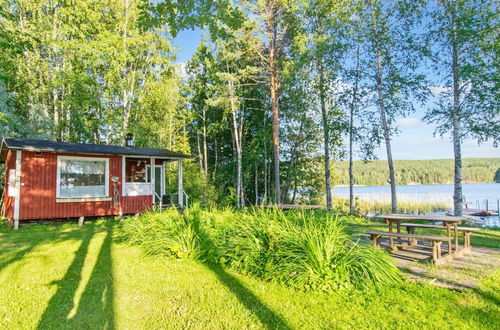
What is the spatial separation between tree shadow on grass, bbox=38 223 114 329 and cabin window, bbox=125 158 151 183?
25.1 ft

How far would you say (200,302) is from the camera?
3262 millimetres

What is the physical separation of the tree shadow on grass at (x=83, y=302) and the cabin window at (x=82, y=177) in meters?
5.95

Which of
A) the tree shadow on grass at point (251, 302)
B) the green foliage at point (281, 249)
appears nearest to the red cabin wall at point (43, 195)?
the green foliage at point (281, 249)

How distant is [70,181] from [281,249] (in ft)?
29.0

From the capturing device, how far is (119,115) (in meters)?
17.2

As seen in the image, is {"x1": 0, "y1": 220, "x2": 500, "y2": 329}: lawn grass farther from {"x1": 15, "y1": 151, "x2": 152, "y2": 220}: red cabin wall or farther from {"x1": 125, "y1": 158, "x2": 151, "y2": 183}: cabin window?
{"x1": 125, "y1": 158, "x2": 151, "y2": 183}: cabin window

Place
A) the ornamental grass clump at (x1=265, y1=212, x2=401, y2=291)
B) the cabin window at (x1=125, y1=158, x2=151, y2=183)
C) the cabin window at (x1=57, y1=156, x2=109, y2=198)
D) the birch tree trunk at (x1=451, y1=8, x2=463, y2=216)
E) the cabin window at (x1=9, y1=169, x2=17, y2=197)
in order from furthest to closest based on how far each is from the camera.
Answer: the cabin window at (x1=125, y1=158, x2=151, y2=183)
the birch tree trunk at (x1=451, y1=8, x2=463, y2=216)
the cabin window at (x1=57, y1=156, x2=109, y2=198)
the cabin window at (x1=9, y1=169, x2=17, y2=197)
the ornamental grass clump at (x1=265, y1=212, x2=401, y2=291)

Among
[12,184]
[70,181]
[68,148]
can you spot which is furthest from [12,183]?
[68,148]

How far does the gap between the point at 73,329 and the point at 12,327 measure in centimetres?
58

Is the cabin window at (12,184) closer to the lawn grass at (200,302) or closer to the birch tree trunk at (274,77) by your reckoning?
the lawn grass at (200,302)

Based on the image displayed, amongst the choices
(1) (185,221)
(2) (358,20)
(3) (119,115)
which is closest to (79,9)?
(3) (119,115)

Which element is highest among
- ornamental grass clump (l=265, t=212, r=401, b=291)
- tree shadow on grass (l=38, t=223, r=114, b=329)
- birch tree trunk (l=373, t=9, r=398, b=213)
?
birch tree trunk (l=373, t=9, r=398, b=213)

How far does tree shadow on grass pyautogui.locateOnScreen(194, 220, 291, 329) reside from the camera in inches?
109

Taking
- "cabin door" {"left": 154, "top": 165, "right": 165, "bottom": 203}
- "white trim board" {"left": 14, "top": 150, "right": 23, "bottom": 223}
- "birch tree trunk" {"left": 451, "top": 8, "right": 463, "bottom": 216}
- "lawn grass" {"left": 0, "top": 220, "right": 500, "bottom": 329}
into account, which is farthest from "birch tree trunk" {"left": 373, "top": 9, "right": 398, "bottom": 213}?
"white trim board" {"left": 14, "top": 150, "right": 23, "bottom": 223}
